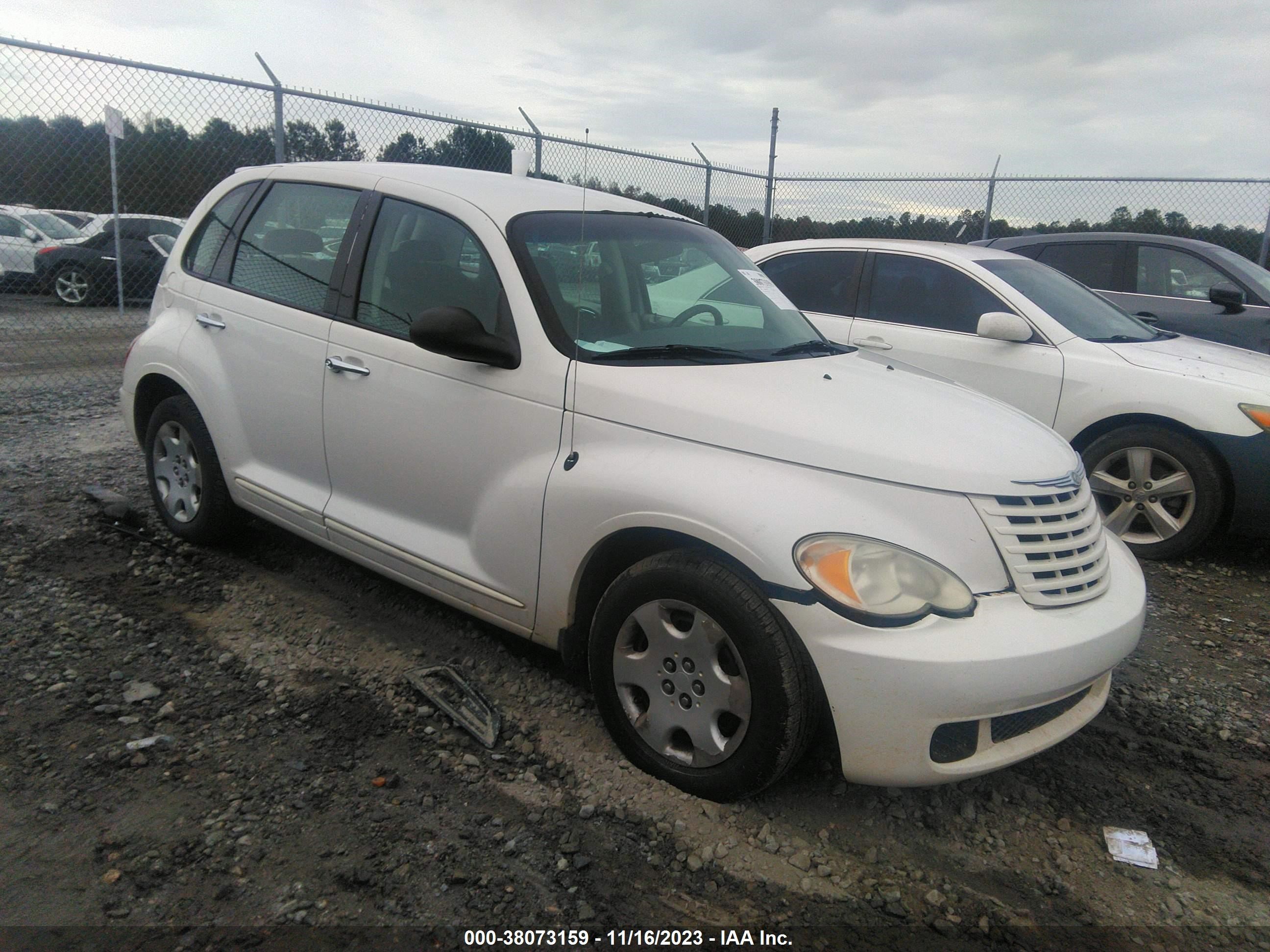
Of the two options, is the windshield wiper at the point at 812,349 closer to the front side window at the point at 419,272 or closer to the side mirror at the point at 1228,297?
the front side window at the point at 419,272

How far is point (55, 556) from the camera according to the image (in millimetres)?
4234

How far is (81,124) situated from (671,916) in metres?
8.21

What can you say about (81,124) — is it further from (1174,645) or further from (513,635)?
(1174,645)

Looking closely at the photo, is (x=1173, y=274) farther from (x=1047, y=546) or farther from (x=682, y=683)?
(x=682, y=683)

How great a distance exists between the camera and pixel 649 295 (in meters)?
3.42

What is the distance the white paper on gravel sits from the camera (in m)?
2.62

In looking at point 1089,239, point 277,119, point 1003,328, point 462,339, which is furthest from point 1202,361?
point 277,119

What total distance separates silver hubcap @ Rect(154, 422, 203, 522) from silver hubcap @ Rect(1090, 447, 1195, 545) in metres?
4.68

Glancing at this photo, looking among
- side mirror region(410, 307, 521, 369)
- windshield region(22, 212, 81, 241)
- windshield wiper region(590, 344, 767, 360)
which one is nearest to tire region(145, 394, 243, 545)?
side mirror region(410, 307, 521, 369)

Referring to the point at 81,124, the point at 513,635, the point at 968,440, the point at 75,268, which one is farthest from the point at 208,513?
the point at 75,268

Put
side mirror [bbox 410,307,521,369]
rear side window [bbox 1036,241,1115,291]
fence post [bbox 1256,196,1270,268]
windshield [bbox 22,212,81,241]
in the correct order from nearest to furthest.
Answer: side mirror [bbox 410,307,521,369]
rear side window [bbox 1036,241,1115,291]
fence post [bbox 1256,196,1270,268]
windshield [bbox 22,212,81,241]

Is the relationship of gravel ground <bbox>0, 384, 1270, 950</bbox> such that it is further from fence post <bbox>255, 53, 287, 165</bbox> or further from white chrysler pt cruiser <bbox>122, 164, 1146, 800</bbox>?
fence post <bbox>255, 53, 287, 165</bbox>

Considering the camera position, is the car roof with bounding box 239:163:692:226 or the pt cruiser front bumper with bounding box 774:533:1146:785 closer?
the pt cruiser front bumper with bounding box 774:533:1146:785

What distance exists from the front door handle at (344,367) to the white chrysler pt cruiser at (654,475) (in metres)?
0.02
